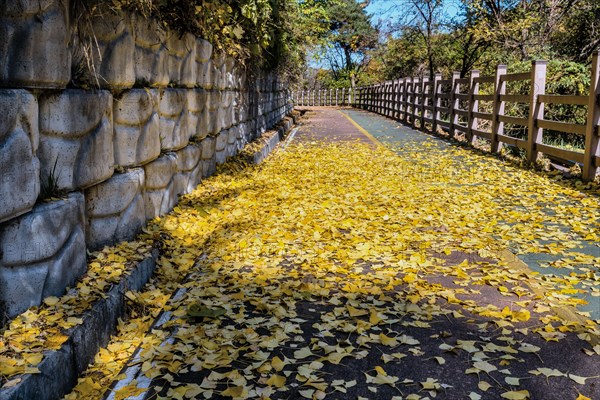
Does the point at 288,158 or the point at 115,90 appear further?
the point at 288,158

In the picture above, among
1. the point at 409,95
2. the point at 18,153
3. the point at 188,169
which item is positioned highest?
the point at 409,95

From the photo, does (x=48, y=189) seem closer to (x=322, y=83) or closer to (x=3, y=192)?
(x=3, y=192)

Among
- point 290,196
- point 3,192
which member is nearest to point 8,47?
point 3,192

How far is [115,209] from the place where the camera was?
4418 mm

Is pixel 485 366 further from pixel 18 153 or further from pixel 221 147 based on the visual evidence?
pixel 221 147

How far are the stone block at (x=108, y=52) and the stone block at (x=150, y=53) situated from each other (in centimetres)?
26

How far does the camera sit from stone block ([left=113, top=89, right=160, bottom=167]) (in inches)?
181

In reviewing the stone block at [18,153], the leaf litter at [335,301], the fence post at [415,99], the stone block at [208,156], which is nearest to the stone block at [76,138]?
the stone block at [18,153]

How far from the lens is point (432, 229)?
6094mm

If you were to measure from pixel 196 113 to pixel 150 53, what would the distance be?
6.75ft

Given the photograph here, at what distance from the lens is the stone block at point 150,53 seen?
505 centimetres

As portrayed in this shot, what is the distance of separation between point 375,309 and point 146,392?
167cm

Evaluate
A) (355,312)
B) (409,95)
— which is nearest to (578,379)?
(355,312)

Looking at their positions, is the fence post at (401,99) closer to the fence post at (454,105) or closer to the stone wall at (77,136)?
the fence post at (454,105)
